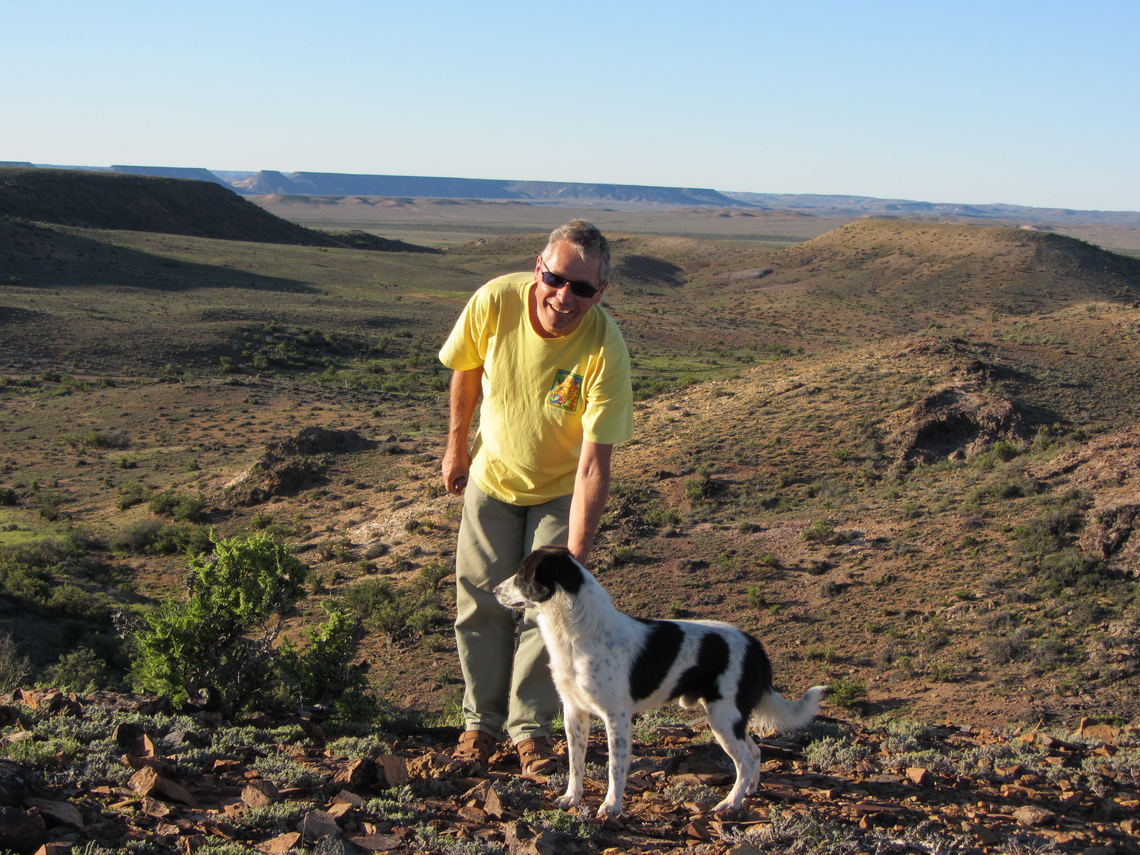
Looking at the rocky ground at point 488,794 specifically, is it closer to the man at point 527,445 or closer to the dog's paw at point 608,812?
the dog's paw at point 608,812

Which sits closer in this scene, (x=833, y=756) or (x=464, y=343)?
(x=464, y=343)

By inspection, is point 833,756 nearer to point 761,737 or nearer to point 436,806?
point 761,737

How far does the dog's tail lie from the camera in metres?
4.67

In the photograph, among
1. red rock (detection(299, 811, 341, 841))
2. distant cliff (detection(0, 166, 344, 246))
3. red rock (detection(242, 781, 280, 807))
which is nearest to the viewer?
red rock (detection(299, 811, 341, 841))

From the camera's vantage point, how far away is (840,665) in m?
10.9

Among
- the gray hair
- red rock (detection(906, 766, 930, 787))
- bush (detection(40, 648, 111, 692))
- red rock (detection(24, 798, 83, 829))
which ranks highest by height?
the gray hair

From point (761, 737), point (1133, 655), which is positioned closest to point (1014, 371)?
point (1133, 655)

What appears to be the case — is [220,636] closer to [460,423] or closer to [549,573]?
[460,423]

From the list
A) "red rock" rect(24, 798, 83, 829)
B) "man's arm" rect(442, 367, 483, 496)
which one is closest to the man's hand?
"man's arm" rect(442, 367, 483, 496)

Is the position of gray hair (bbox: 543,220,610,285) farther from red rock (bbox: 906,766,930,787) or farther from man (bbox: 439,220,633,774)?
red rock (bbox: 906,766,930,787)

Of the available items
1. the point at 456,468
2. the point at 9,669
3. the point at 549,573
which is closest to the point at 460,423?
the point at 456,468

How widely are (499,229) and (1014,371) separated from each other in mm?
168202

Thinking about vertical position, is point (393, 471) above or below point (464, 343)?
below

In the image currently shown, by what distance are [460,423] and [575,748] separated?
5.58 feet
